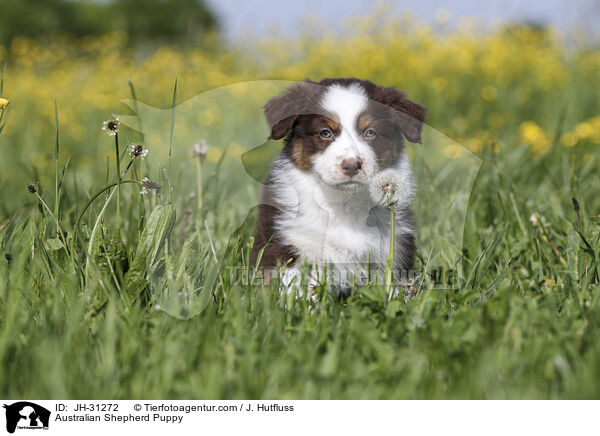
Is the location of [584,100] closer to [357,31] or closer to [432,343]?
[357,31]

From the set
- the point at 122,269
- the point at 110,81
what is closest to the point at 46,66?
the point at 110,81

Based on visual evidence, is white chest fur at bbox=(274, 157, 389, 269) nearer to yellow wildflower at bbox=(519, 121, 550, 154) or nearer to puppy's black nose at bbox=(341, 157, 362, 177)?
puppy's black nose at bbox=(341, 157, 362, 177)

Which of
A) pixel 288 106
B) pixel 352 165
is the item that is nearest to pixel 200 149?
pixel 288 106

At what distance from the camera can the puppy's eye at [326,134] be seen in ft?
7.13

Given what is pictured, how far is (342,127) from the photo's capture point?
7.06ft

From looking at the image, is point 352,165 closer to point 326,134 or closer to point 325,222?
point 326,134

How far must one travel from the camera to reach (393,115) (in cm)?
221

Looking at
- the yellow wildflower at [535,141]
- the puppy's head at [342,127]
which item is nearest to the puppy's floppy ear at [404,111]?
the puppy's head at [342,127]

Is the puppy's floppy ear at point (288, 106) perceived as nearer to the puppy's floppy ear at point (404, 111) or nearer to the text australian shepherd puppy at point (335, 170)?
the text australian shepherd puppy at point (335, 170)

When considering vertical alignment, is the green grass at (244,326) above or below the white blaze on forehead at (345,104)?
below

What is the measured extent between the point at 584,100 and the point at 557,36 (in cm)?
270

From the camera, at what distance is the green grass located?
1.76 m
